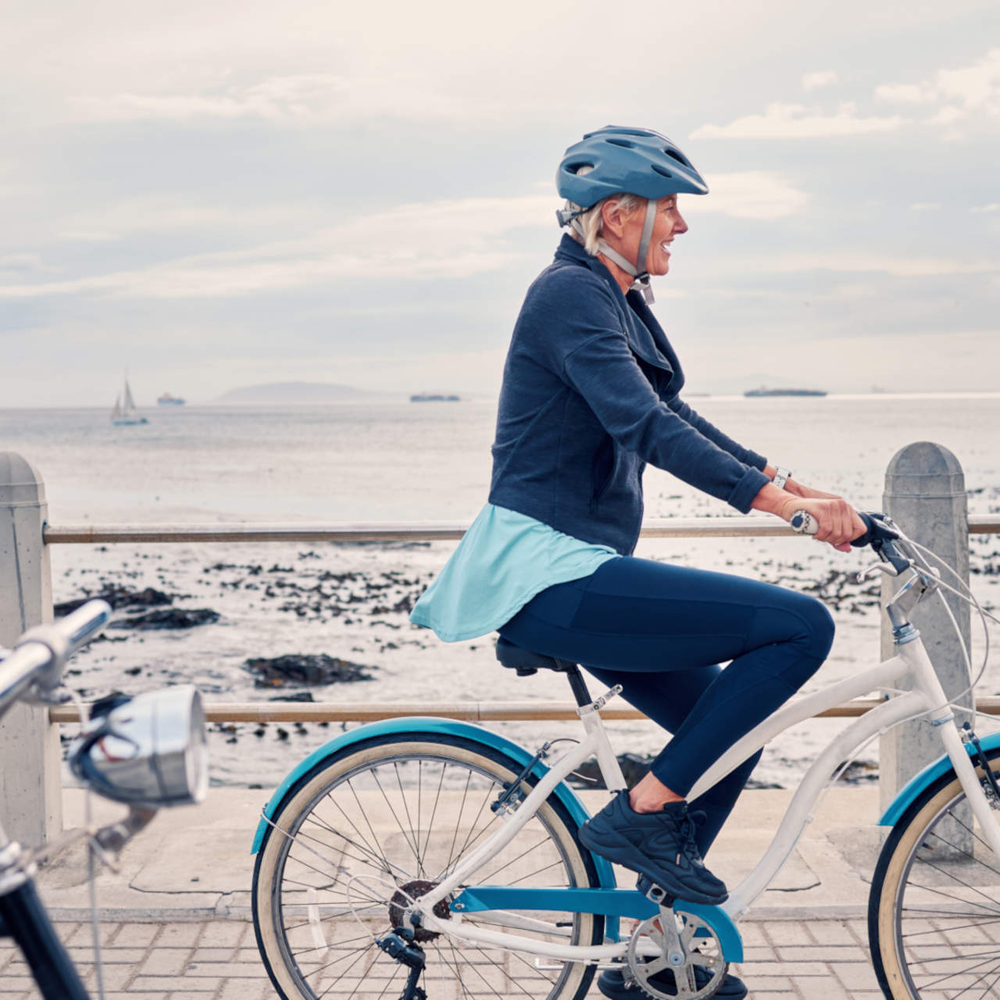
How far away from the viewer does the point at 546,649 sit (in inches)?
103

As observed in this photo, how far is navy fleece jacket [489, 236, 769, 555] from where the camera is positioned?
7.98 ft

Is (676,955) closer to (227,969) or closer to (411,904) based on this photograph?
(411,904)

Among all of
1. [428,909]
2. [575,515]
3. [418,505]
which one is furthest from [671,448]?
[418,505]

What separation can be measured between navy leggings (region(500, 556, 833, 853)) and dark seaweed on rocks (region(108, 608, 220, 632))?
491 inches

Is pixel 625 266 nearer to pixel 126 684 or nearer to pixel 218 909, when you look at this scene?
pixel 218 909

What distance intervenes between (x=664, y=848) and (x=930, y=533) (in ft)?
6.48

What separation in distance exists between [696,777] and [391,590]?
15.4 m

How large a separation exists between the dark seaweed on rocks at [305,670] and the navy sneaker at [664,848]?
869cm

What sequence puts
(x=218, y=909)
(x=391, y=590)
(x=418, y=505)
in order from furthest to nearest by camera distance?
1. (x=418, y=505)
2. (x=391, y=590)
3. (x=218, y=909)

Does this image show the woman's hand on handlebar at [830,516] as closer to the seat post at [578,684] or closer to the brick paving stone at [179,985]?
the seat post at [578,684]

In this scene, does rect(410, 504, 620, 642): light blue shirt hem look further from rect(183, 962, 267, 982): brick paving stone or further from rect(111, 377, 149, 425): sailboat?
rect(111, 377, 149, 425): sailboat

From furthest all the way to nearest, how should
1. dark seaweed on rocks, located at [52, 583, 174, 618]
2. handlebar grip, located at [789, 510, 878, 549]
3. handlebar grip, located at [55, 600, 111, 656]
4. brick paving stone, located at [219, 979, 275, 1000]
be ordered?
dark seaweed on rocks, located at [52, 583, 174, 618], brick paving stone, located at [219, 979, 275, 1000], handlebar grip, located at [789, 510, 878, 549], handlebar grip, located at [55, 600, 111, 656]

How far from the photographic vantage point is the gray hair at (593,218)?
8.77ft

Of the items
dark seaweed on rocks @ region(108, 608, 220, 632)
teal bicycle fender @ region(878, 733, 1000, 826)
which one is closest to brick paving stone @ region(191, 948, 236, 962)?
teal bicycle fender @ region(878, 733, 1000, 826)
